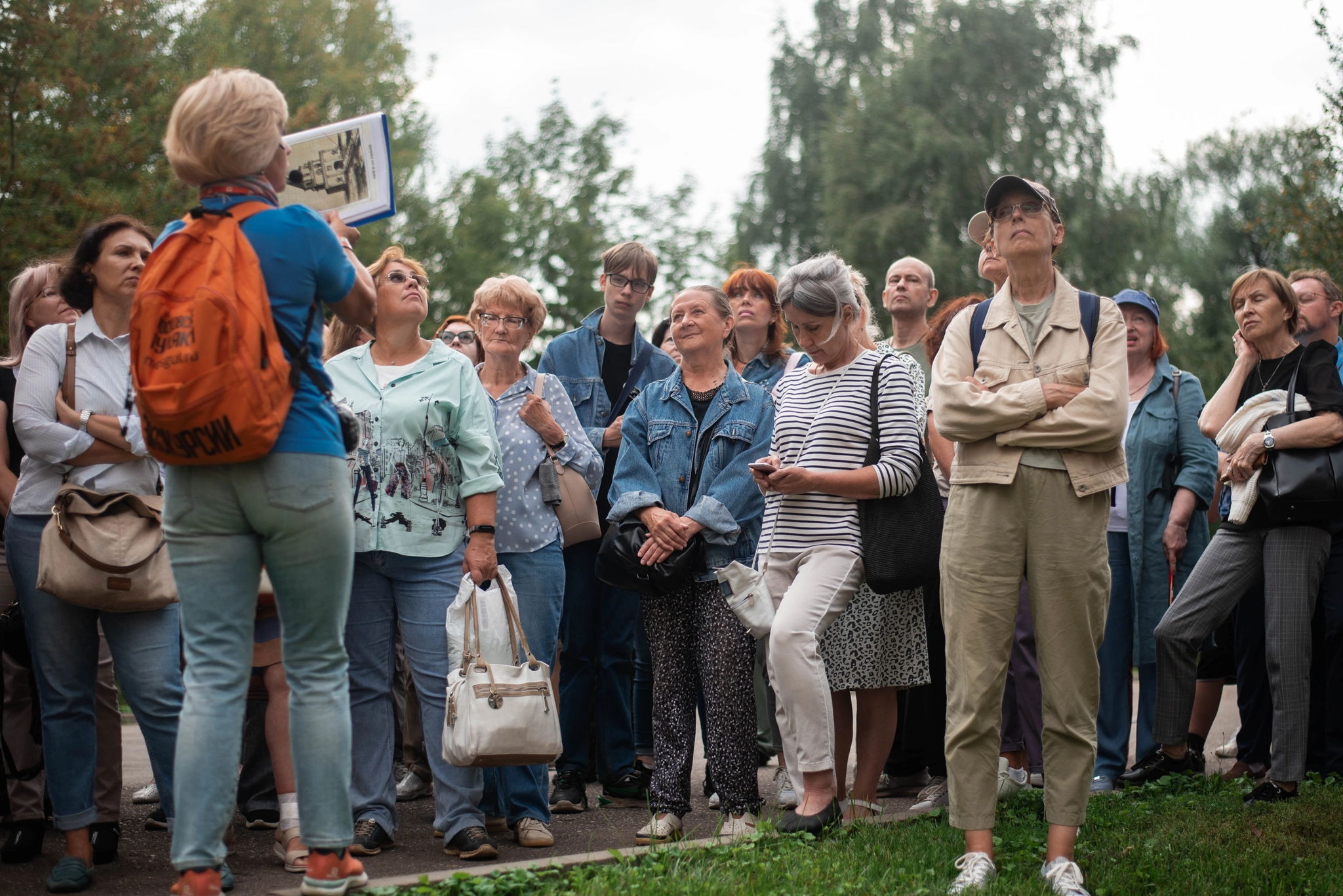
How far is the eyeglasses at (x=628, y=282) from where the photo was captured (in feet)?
23.5

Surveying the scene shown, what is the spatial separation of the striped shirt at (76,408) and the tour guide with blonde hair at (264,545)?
1496mm

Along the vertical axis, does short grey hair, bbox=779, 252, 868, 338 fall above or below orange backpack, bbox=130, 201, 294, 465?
above

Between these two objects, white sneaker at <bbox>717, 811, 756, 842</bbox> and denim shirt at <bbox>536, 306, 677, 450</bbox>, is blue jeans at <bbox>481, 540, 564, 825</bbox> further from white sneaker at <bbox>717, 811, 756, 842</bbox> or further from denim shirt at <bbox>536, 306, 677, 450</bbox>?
denim shirt at <bbox>536, 306, 677, 450</bbox>

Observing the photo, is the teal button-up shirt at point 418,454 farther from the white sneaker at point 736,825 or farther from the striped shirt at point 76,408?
the white sneaker at point 736,825

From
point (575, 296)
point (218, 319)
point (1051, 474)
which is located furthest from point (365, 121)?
point (575, 296)

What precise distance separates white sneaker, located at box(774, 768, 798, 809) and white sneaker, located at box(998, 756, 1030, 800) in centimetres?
94

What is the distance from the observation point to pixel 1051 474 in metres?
4.62

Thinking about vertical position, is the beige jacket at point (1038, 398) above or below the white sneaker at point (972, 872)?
above

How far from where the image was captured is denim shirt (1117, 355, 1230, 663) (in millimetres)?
7000

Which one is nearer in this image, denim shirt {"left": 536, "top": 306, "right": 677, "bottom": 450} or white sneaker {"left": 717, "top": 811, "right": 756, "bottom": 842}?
white sneaker {"left": 717, "top": 811, "right": 756, "bottom": 842}

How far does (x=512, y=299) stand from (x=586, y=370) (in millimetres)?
1044

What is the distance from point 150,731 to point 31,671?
1.33 m

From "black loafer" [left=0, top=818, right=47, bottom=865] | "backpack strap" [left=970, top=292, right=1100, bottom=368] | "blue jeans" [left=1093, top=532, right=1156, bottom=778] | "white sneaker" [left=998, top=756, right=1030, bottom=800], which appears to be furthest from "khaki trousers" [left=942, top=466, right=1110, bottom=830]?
"black loafer" [left=0, top=818, right=47, bottom=865]

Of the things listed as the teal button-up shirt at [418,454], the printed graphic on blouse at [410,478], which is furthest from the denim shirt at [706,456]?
the printed graphic on blouse at [410,478]
